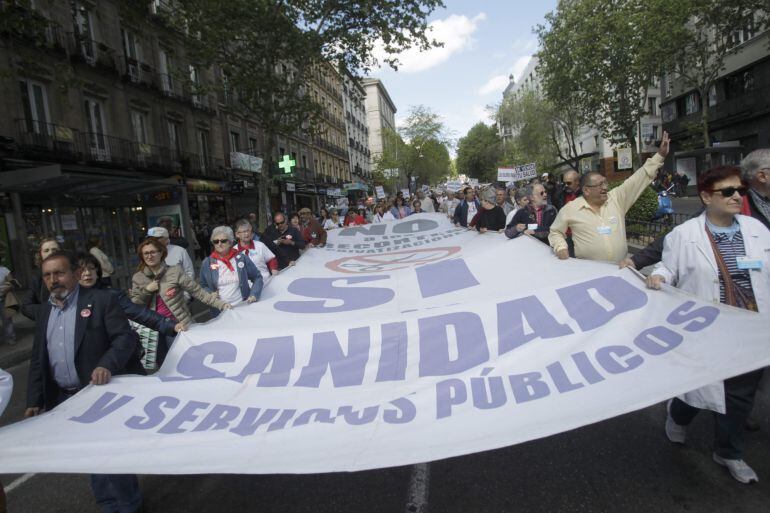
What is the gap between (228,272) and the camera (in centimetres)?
501

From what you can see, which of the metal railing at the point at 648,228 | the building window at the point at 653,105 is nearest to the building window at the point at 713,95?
the building window at the point at 653,105

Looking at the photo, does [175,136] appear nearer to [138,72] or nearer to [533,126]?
[138,72]

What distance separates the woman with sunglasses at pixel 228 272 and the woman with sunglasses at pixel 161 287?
1.38 feet

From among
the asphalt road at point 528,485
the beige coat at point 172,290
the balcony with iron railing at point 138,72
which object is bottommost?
the asphalt road at point 528,485

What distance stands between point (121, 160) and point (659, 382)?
21.8 meters

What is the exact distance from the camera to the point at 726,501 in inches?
106

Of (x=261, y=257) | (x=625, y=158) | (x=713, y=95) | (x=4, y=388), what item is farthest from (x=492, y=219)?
(x=713, y=95)

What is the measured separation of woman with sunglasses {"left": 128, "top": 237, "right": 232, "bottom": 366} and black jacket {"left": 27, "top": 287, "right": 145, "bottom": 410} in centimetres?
129

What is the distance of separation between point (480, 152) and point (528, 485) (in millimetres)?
94874

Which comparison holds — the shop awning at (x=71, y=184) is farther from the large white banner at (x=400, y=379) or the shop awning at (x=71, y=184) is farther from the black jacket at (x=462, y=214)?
the large white banner at (x=400, y=379)

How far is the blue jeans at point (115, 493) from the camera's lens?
294cm

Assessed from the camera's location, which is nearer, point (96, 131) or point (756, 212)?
point (756, 212)

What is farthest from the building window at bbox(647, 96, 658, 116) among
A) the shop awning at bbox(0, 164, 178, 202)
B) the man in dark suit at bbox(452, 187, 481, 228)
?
the shop awning at bbox(0, 164, 178, 202)

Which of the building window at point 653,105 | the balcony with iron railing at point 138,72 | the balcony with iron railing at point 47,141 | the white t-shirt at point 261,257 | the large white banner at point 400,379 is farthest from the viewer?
the building window at point 653,105
